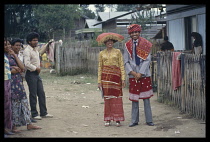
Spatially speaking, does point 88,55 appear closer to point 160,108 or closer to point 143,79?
point 160,108

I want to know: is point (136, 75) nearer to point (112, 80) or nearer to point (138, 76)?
point (138, 76)

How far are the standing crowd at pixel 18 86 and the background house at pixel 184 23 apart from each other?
237 inches

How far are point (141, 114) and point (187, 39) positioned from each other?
5723 mm

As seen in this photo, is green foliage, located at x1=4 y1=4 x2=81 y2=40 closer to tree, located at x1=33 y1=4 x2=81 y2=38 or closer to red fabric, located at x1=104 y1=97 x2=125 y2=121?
tree, located at x1=33 y1=4 x2=81 y2=38

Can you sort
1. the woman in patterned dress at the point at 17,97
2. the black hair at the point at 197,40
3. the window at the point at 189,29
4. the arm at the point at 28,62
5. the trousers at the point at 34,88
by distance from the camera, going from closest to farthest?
the woman in patterned dress at the point at 17,97 → the arm at the point at 28,62 → the trousers at the point at 34,88 → the black hair at the point at 197,40 → the window at the point at 189,29

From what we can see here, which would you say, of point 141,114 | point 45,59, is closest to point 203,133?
point 141,114

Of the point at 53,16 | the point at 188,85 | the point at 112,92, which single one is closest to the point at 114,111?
the point at 112,92

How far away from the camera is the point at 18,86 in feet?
21.1

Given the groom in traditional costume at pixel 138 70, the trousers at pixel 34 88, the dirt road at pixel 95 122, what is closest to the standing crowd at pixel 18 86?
the trousers at pixel 34 88

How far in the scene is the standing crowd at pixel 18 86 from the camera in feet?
19.1

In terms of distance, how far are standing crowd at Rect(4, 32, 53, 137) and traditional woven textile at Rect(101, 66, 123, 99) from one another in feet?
5.04

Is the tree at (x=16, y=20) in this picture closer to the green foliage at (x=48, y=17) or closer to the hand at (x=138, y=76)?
the green foliage at (x=48, y=17)

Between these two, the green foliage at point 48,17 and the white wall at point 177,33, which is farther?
the green foliage at point 48,17
